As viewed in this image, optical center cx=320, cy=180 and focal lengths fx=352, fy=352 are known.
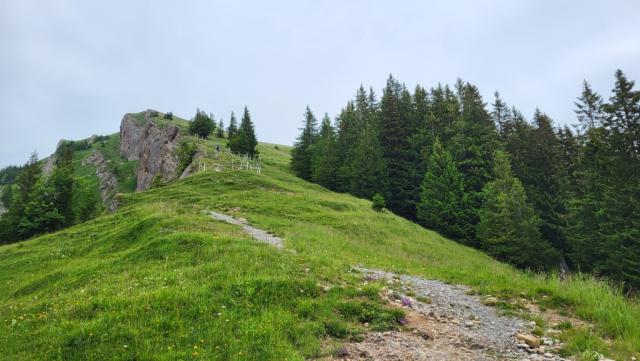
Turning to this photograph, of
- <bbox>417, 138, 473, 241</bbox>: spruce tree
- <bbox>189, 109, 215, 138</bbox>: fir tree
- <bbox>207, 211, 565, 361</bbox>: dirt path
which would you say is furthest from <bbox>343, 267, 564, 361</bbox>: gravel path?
<bbox>189, 109, 215, 138</bbox>: fir tree

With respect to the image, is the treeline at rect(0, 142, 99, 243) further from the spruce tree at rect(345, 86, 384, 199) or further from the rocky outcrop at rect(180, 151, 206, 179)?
the spruce tree at rect(345, 86, 384, 199)

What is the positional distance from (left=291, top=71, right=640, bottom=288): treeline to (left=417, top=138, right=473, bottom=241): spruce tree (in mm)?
132

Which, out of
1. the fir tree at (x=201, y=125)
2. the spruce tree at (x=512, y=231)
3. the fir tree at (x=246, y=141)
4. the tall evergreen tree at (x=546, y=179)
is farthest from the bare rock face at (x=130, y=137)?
the tall evergreen tree at (x=546, y=179)

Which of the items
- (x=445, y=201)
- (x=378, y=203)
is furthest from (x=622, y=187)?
(x=378, y=203)

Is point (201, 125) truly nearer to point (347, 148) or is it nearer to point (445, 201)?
point (347, 148)

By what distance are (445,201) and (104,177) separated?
115 metres

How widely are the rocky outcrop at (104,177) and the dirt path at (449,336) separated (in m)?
99.6

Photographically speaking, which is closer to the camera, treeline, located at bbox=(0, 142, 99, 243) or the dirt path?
the dirt path

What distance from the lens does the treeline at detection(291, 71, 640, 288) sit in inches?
1245

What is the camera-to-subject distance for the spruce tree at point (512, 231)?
35.7 metres

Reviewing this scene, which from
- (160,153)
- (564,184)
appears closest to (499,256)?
(564,184)

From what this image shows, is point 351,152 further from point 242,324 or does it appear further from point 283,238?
point 242,324

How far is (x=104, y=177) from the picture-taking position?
117625 mm

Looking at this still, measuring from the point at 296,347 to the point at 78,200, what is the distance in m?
64.1
